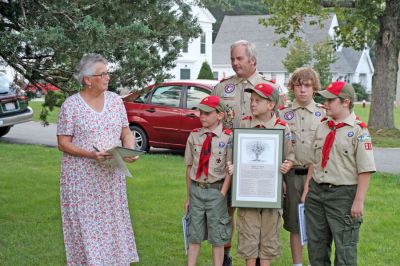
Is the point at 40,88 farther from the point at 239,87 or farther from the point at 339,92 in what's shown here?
the point at 339,92

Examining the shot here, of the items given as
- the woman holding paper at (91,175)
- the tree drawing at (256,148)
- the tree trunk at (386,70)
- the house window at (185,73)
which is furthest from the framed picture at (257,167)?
the house window at (185,73)

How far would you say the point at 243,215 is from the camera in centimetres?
557

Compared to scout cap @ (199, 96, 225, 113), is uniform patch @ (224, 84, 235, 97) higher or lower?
higher

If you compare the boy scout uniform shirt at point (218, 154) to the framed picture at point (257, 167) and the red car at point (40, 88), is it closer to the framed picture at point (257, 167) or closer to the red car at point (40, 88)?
the framed picture at point (257, 167)

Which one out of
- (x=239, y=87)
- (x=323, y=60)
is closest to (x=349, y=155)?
(x=239, y=87)

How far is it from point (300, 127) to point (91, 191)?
1.92 meters

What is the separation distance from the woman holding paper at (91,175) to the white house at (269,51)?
54720 millimetres

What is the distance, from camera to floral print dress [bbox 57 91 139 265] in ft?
16.8

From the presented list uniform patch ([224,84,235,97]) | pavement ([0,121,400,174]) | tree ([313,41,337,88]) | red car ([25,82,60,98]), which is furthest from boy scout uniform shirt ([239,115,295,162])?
tree ([313,41,337,88])

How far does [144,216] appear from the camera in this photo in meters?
8.52

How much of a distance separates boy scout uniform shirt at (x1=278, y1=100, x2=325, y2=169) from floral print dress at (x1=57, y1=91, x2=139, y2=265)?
1.55 m

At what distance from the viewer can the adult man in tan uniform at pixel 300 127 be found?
19.0 feet

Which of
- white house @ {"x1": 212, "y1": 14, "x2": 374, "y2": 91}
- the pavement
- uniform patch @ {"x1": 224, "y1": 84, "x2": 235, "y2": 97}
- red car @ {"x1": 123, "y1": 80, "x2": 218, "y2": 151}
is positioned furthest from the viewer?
white house @ {"x1": 212, "y1": 14, "x2": 374, "y2": 91}

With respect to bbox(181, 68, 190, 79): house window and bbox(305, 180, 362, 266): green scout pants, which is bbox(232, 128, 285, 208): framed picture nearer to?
bbox(305, 180, 362, 266): green scout pants
